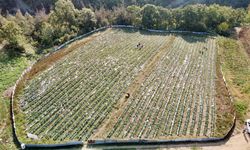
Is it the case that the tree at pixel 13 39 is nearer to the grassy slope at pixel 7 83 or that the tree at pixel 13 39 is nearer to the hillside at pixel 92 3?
the grassy slope at pixel 7 83

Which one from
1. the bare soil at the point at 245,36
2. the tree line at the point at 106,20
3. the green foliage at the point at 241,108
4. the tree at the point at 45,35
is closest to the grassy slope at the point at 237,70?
the green foliage at the point at 241,108

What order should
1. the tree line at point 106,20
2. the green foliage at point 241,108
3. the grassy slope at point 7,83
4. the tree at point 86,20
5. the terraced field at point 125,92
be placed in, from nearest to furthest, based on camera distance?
the grassy slope at point 7,83
the terraced field at point 125,92
the green foliage at point 241,108
the tree line at point 106,20
the tree at point 86,20

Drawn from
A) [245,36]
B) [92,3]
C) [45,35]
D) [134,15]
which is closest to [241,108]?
[245,36]

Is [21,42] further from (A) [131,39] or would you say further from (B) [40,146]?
(B) [40,146]

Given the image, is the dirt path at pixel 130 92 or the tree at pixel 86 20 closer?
the dirt path at pixel 130 92

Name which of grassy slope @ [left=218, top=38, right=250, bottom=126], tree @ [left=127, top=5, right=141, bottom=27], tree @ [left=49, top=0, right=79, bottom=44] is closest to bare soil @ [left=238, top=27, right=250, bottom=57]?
grassy slope @ [left=218, top=38, right=250, bottom=126]

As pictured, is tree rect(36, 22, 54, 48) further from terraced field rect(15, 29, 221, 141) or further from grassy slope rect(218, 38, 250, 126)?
grassy slope rect(218, 38, 250, 126)
